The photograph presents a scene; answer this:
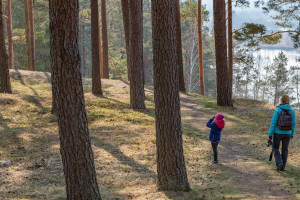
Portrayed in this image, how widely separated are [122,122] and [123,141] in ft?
8.34

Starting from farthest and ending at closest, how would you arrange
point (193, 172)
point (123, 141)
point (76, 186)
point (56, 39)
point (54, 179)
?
point (123, 141) → point (193, 172) → point (54, 179) → point (76, 186) → point (56, 39)

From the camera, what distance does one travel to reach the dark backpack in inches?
306

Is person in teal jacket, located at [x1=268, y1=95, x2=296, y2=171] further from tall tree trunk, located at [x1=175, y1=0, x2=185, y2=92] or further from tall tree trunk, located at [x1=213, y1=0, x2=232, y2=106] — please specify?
tall tree trunk, located at [x1=175, y1=0, x2=185, y2=92]

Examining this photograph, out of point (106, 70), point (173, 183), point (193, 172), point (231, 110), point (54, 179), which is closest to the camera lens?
point (173, 183)

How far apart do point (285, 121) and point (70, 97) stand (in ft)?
17.3

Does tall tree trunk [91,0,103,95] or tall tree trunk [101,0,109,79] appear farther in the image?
tall tree trunk [101,0,109,79]

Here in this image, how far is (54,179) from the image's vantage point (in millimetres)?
7648

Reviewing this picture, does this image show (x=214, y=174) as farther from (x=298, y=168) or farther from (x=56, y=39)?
(x=56, y=39)

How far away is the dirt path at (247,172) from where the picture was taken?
6.65 m

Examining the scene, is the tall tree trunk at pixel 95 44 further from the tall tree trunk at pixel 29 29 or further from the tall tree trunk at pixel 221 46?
the tall tree trunk at pixel 29 29

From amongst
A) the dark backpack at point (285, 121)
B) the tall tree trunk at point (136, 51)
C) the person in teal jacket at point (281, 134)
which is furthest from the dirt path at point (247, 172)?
the tall tree trunk at point (136, 51)

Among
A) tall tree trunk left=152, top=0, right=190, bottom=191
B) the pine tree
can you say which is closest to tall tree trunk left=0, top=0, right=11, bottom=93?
tall tree trunk left=152, top=0, right=190, bottom=191

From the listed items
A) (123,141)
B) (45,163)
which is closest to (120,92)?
(123,141)

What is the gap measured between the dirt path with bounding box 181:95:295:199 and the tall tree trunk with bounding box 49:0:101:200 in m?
3.25
